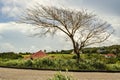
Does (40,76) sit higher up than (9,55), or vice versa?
(9,55)

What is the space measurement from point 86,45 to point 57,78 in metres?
26.2

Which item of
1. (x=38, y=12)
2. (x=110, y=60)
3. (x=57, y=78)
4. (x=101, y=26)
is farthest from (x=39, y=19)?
(x=57, y=78)

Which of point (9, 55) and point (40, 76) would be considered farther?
point (9, 55)

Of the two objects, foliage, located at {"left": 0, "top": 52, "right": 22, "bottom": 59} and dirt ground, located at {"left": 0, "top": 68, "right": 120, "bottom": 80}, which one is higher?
foliage, located at {"left": 0, "top": 52, "right": 22, "bottom": 59}

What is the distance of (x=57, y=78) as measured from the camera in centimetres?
888

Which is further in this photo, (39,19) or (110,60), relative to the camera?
(110,60)

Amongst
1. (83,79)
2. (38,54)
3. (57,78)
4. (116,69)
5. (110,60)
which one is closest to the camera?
(57,78)

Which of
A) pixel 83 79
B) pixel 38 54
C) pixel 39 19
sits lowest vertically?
pixel 83 79

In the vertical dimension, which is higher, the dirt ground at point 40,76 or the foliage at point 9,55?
the foliage at point 9,55

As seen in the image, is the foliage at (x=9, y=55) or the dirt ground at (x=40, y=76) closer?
the dirt ground at (x=40, y=76)

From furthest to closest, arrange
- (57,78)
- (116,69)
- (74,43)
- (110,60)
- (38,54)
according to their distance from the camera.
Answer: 1. (38,54)
2. (110,60)
3. (74,43)
4. (116,69)
5. (57,78)

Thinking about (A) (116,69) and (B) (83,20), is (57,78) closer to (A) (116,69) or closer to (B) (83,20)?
(A) (116,69)

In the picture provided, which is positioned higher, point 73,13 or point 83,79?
point 73,13

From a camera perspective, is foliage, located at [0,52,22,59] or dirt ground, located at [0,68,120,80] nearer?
dirt ground, located at [0,68,120,80]
